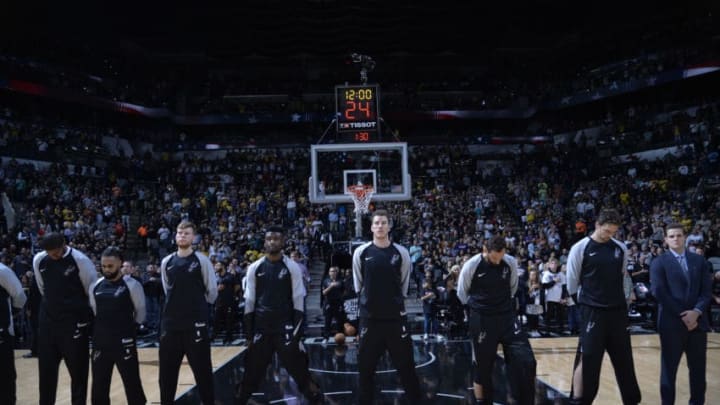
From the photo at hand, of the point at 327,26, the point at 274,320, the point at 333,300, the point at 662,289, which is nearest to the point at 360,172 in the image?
the point at 333,300

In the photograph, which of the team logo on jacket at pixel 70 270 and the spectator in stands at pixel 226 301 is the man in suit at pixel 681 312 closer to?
the team logo on jacket at pixel 70 270

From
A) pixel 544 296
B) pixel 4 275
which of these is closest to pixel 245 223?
pixel 544 296

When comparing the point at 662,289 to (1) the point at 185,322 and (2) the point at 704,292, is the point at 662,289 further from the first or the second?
(1) the point at 185,322

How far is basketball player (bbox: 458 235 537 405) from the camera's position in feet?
Result: 21.4

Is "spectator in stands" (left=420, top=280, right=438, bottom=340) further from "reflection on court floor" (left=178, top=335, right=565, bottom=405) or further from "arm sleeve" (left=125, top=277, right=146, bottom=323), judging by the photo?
"arm sleeve" (left=125, top=277, right=146, bottom=323)

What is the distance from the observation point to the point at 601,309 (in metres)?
6.34

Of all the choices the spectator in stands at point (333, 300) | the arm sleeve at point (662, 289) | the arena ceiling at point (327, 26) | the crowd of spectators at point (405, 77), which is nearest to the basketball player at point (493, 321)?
the arm sleeve at point (662, 289)

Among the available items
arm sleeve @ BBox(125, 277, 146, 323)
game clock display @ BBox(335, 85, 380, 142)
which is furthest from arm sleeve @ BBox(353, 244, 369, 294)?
game clock display @ BBox(335, 85, 380, 142)

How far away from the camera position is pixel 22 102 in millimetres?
30656

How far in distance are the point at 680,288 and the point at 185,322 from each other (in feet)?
17.0

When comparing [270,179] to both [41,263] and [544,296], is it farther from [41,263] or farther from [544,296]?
[41,263]

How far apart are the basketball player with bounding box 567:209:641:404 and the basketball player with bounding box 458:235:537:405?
54 centimetres

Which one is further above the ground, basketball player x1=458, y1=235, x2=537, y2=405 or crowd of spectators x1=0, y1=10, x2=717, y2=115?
crowd of spectators x1=0, y1=10, x2=717, y2=115

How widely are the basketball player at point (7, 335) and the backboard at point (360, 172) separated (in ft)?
34.5
